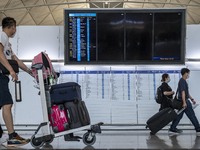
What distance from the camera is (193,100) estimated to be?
9.95m

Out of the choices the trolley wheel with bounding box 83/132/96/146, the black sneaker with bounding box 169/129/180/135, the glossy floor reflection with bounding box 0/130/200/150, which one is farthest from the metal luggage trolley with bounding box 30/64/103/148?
the black sneaker with bounding box 169/129/180/135

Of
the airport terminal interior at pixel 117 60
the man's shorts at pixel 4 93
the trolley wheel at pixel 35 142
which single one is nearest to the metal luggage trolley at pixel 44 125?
the trolley wheel at pixel 35 142

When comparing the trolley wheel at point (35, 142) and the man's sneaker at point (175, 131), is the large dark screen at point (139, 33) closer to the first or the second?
the man's sneaker at point (175, 131)

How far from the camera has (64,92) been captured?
5.81 metres

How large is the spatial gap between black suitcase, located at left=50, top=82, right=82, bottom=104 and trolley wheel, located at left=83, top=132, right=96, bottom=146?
1.97ft

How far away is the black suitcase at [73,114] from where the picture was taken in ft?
19.0

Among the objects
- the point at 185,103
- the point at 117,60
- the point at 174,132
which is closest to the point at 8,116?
the point at 117,60

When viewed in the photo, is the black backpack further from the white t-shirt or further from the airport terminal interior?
the white t-shirt

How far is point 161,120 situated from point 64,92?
149 inches

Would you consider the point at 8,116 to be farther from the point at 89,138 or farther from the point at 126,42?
the point at 126,42

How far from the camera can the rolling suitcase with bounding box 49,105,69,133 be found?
5782 millimetres

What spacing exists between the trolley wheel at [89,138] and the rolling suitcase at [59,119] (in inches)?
16.9

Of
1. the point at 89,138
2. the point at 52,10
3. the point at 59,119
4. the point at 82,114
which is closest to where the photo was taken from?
the point at 59,119

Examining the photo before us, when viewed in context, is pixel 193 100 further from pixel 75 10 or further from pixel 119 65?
pixel 75 10
